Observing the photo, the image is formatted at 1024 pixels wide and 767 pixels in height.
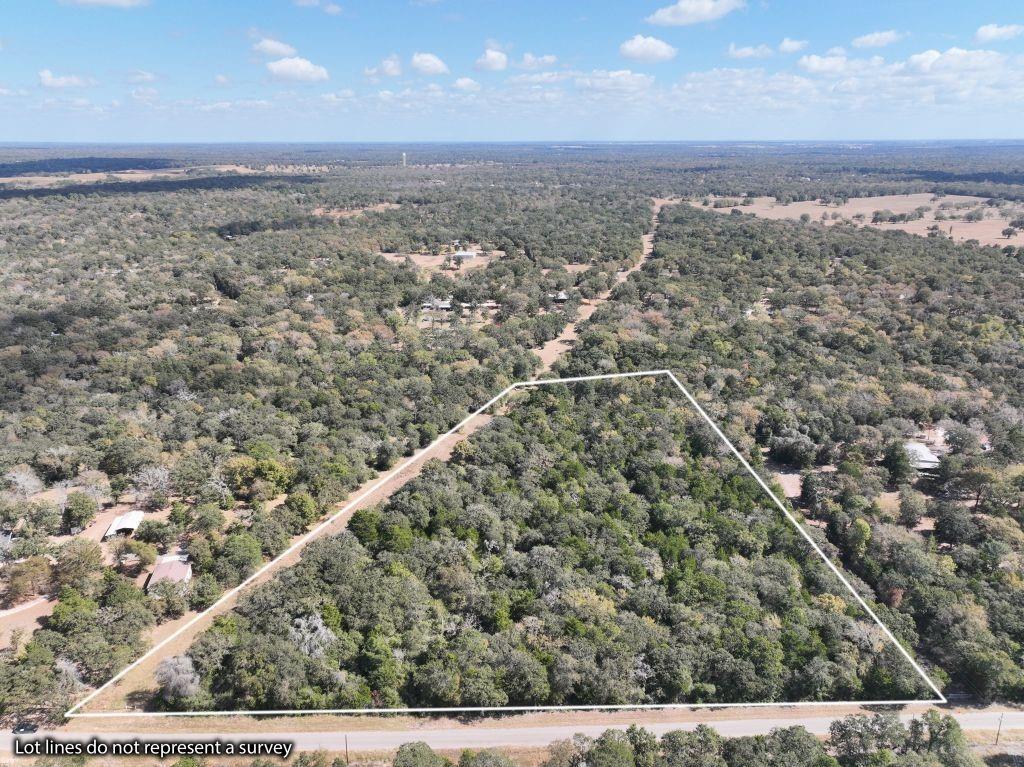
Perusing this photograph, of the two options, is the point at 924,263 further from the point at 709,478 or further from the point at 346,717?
the point at 346,717

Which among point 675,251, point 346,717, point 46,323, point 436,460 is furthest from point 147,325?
point 675,251

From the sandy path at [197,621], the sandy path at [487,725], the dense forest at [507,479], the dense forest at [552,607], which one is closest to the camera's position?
the sandy path at [487,725]

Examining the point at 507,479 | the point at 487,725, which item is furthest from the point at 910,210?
the point at 487,725

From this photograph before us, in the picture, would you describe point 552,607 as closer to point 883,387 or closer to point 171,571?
point 171,571

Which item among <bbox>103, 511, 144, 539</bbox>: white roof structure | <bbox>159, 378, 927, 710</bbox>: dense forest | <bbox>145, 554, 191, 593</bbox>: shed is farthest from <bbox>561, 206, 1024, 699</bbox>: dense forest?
<bbox>103, 511, 144, 539</bbox>: white roof structure

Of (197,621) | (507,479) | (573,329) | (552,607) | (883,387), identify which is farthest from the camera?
(573,329)

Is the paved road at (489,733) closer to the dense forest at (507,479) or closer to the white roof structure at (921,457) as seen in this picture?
the dense forest at (507,479)

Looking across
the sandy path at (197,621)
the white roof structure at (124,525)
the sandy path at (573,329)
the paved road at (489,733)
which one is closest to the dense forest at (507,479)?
the white roof structure at (124,525)
